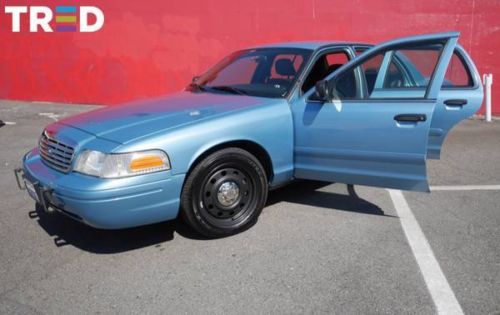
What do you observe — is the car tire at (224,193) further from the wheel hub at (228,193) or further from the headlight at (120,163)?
the headlight at (120,163)

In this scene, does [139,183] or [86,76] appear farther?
[86,76]

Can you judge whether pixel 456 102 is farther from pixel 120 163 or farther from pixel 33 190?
pixel 33 190

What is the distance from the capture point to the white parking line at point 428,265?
273 centimetres

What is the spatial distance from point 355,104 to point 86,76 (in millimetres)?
9067

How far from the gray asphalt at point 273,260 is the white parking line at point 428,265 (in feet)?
0.17

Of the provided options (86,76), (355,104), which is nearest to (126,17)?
(86,76)

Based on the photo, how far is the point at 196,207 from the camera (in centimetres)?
345

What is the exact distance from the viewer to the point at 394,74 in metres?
4.44

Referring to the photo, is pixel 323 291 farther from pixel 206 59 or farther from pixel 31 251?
pixel 206 59

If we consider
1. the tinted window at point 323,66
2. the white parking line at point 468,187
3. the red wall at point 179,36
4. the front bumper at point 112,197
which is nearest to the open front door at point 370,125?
the tinted window at point 323,66

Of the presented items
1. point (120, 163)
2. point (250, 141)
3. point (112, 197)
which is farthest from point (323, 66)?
point (112, 197)

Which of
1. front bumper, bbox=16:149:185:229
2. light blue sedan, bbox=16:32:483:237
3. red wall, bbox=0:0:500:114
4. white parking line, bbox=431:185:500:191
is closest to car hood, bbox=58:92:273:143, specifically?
light blue sedan, bbox=16:32:483:237

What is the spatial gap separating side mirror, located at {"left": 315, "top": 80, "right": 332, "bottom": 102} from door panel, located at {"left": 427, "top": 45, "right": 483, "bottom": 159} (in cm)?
132

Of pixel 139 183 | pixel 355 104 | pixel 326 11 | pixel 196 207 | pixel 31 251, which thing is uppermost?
pixel 326 11
